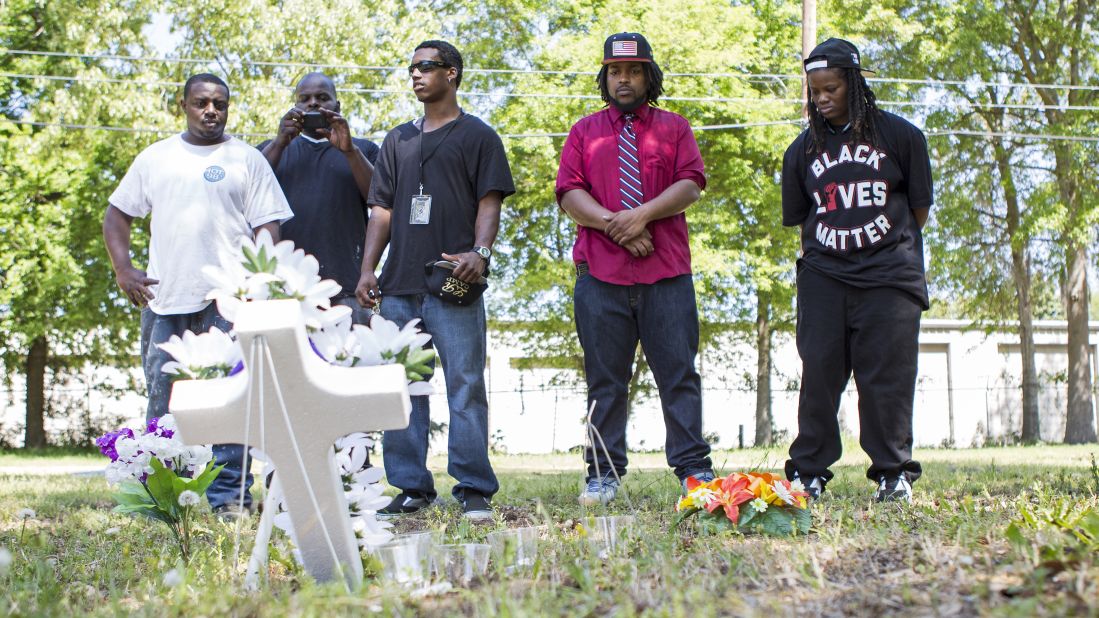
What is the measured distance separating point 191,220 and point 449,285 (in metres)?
1.21

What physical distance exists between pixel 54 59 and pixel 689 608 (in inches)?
845

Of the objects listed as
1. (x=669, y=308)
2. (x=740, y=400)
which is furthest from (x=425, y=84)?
(x=740, y=400)

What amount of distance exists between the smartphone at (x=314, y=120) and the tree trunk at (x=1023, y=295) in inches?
716

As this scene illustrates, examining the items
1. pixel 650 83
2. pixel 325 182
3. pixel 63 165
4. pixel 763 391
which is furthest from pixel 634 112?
pixel 763 391

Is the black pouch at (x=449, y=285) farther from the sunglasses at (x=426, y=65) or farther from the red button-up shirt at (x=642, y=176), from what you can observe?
the sunglasses at (x=426, y=65)

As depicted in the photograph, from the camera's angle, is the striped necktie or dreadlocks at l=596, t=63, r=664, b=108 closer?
the striped necktie

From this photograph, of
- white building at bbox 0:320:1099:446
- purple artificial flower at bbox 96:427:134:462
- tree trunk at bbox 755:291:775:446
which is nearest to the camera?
purple artificial flower at bbox 96:427:134:462

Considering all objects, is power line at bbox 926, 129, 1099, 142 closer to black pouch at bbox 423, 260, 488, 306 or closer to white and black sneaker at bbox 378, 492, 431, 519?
black pouch at bbox 423, 260, 488, 306

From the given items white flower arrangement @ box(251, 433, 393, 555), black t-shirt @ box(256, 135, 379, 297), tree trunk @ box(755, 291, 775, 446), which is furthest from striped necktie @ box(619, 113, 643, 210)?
tree trunk @ box(755, 291, 775, 446)

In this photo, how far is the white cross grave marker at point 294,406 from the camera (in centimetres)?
Result: 247

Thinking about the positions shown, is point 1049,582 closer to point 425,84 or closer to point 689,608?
point 689,608

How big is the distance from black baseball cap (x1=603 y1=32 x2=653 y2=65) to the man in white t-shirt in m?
1.71

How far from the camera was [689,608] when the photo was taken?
2.30 metres

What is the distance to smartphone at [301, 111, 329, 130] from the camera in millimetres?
5246
